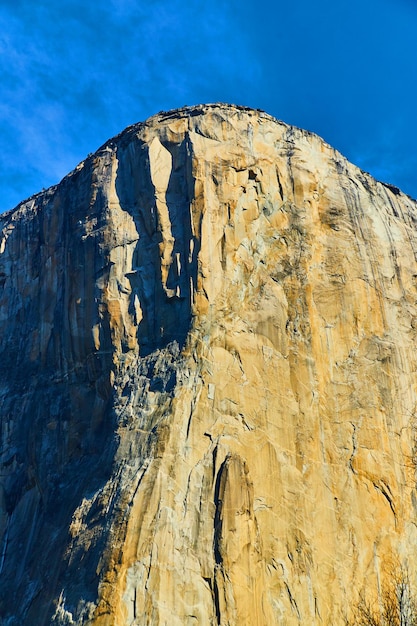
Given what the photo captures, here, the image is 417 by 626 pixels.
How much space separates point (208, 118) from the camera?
3456 centimetres

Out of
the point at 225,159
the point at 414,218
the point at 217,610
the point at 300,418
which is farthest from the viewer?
the point at 414,218

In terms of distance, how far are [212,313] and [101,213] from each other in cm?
744

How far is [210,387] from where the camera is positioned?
28.8 m

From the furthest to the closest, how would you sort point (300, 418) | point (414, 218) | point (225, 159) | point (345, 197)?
point (414, 218) < point (345, 197) < point (225, 159) < point (300, 418)

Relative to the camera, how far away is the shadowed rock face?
2612 centimetres

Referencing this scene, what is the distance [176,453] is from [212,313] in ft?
18.2

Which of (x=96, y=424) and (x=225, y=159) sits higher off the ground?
(x=225, y=159)

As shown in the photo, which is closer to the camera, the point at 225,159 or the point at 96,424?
the point at 96,424

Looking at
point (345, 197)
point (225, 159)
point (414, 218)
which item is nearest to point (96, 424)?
point (225, 159)

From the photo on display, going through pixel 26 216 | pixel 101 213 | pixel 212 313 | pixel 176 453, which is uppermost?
pixel 26 216

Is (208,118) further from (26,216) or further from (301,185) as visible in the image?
(26,216)

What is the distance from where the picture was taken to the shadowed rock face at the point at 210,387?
2612 cm

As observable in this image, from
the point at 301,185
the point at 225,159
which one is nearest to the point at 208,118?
the point at 225,159

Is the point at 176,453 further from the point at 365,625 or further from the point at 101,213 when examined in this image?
the point at 101,213
